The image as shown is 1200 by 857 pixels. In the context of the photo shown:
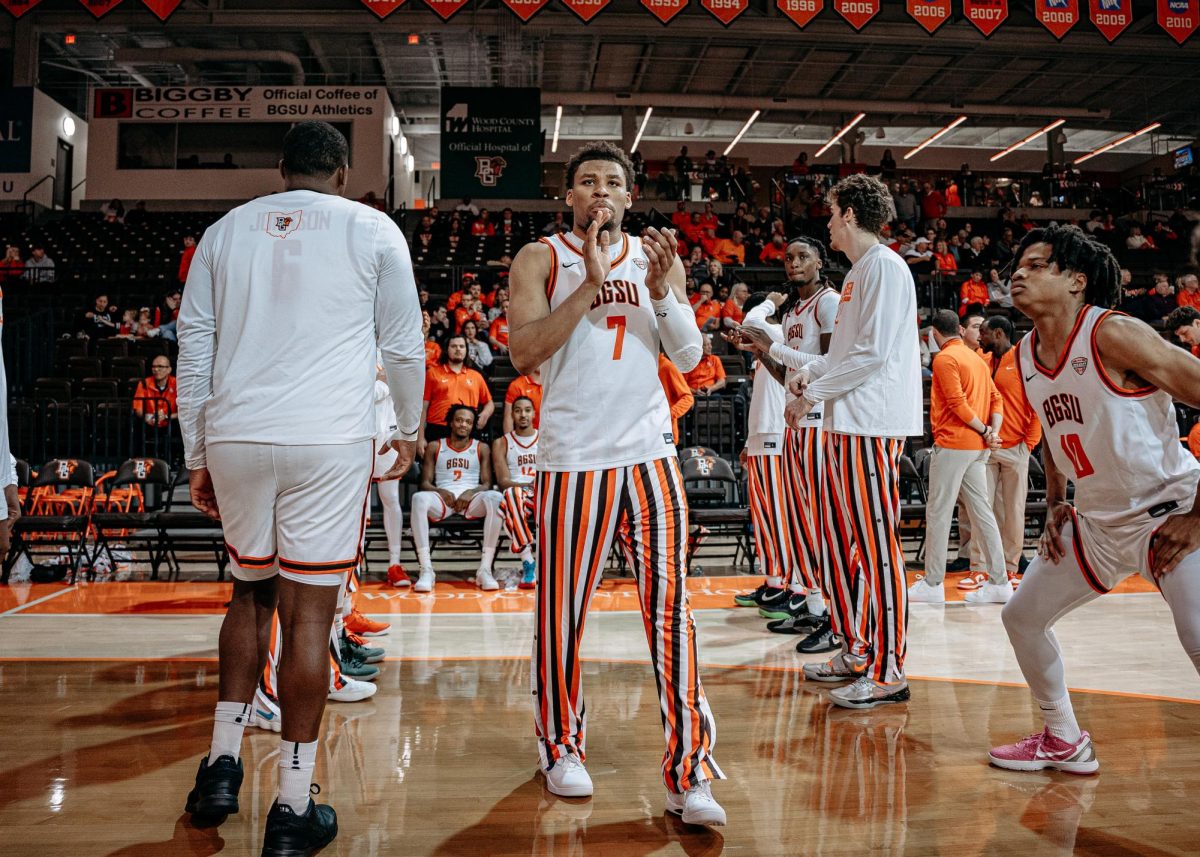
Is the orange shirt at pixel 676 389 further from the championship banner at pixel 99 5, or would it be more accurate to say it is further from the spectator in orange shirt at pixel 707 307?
the championship banner at pixel 99 5

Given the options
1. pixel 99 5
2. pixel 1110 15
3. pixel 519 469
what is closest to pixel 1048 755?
pixel 519 469

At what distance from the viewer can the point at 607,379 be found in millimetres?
2627

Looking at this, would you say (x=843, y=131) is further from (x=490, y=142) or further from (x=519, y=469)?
(x=519, y=469)

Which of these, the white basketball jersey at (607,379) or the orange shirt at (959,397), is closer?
the white basketball jersey at (607,379)

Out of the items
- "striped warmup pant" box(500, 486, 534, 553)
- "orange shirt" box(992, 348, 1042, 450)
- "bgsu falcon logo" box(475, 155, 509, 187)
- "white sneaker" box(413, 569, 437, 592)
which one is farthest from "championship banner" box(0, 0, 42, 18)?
"orange shirt" box(992, 348, 1042, 450)

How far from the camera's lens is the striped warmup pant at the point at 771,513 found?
5.50 m

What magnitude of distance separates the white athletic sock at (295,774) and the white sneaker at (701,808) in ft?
3.17

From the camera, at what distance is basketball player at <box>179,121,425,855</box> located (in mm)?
2299

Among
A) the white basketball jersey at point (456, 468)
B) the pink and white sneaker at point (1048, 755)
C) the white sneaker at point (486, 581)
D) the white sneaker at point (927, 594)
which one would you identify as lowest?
the white sneaker at point (486, 581)

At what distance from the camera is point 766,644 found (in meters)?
4.82

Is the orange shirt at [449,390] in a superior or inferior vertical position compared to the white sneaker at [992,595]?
superior

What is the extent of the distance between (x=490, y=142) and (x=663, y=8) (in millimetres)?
7576

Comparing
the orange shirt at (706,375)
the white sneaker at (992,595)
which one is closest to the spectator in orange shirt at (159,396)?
the orange shirt at (706,375)

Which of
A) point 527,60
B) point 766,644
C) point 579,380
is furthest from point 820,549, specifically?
point 527,60
